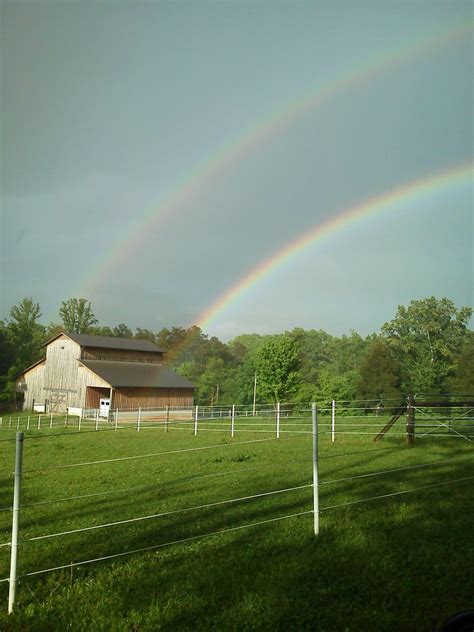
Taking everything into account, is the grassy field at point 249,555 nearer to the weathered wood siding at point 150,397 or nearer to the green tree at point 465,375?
the weathered wood siding at point 150,397

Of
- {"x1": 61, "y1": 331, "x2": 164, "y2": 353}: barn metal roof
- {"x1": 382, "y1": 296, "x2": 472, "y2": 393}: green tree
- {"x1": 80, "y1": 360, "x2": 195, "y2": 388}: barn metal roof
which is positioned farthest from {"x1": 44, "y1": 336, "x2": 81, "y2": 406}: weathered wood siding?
{"x1": 382, "y1": 296, "x2": 472, "y2": 393}: green tree

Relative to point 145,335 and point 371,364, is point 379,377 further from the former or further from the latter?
point 145,335

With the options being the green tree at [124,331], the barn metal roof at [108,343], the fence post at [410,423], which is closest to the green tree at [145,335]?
the green tree at [124,331]

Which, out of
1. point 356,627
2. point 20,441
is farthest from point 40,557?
point 356,627

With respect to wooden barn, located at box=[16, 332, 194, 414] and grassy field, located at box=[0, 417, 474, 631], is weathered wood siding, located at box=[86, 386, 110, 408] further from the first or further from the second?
grassy field, located at box=[0, 417, 474, 631]

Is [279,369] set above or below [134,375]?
above

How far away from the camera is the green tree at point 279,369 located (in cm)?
5919

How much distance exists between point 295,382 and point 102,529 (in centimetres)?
5413

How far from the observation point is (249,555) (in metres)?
5.16

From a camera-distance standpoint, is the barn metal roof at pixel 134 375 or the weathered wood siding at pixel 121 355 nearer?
the barn metal roof at pixel 134 375

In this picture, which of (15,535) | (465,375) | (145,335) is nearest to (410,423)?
(15,535)

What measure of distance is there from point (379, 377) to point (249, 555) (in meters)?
51.7

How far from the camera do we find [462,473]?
964 cm

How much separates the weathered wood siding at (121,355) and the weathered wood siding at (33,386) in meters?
6.51
